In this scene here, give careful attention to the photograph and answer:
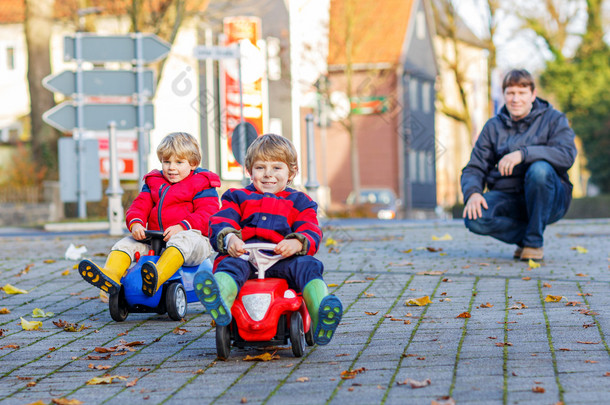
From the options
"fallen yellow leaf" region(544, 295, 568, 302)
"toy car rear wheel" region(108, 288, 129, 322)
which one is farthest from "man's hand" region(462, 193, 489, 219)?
"toy car rear wheel" region(108, 288, 129, 322)

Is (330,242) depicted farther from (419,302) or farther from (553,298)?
(553,298)

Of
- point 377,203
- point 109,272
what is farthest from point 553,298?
point 377,203

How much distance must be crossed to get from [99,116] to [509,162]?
330 inches

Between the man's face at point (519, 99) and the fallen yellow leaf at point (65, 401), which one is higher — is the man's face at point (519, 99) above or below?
above

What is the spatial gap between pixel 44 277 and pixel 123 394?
4.57 metres

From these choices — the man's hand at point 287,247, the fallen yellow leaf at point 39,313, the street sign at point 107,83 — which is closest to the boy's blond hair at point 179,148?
the fallen yellow leaf at point 39,313

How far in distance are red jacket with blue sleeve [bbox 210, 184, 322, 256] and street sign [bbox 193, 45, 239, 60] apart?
885 cm

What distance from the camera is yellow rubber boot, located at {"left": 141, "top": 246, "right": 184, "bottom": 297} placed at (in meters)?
5.72

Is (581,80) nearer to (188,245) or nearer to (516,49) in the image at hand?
(516,49)

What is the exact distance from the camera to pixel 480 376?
4129 millimetres

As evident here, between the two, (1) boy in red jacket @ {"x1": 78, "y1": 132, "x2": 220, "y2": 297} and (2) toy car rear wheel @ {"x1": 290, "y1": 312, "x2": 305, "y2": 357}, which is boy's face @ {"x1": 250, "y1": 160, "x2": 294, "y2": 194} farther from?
(1) boy in red jacket @ {"x1": 78, "y1": 132, "x2": 220, "y2": 297}

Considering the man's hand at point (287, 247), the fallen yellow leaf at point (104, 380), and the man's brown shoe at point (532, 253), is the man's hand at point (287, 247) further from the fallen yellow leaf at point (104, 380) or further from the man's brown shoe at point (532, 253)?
the man's brown shoe at point (532, 253)

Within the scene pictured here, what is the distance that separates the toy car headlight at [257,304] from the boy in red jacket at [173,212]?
129 centimetres

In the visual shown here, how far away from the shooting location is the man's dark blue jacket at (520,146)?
8.51 m
